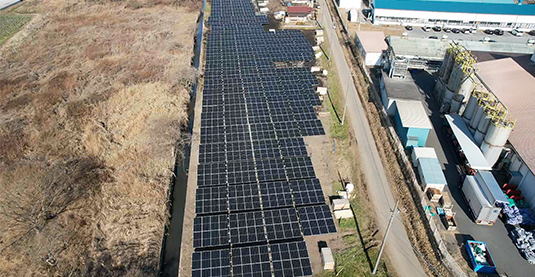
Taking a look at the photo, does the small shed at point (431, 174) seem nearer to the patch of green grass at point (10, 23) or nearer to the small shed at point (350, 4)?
the small shed at point (350, 4)

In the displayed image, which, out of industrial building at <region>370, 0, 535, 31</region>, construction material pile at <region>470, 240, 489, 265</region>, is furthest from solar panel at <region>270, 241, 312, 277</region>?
industrial building at <region>370, 0, 535, 31</region>

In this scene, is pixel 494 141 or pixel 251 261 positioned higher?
pixel 494 141

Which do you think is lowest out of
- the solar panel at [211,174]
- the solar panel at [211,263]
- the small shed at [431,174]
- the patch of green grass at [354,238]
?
the patch of green grass at [354,238]

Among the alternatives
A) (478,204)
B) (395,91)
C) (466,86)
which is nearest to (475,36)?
(466,86)

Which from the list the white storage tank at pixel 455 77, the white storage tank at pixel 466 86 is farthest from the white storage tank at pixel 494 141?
the white storage tank at pixel 455 77

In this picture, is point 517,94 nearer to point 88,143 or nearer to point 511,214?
point 511,214

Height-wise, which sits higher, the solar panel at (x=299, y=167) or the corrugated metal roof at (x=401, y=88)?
the corrugated metal roof at (x=401, y=88)
